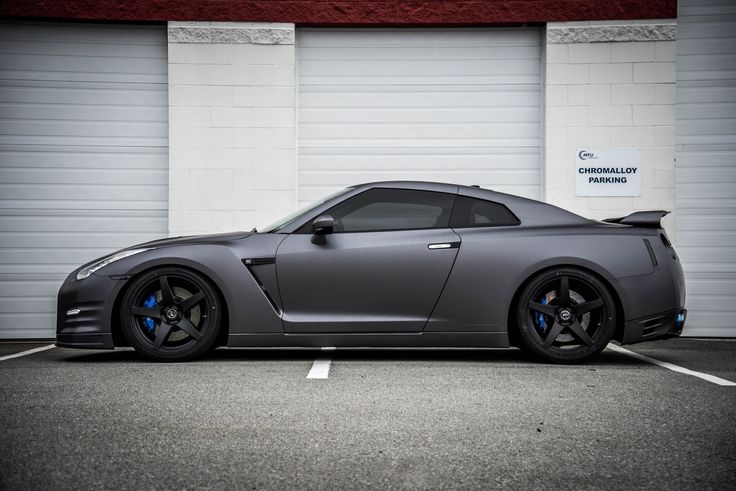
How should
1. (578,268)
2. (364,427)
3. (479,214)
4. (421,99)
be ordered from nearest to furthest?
(364,427) → (578,268) → (479,214) → (421,99)

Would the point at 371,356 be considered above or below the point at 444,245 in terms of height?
below

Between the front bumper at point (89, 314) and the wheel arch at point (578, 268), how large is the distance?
113 inches

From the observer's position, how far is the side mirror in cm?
562

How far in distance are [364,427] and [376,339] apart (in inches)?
87.5

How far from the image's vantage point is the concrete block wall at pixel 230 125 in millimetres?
8977

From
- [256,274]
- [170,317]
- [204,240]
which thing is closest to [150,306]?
[170,317]

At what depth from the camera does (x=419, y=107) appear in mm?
9219

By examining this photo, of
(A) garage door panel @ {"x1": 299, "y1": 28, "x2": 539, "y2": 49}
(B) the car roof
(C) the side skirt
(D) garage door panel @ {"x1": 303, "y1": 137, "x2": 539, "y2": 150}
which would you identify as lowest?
(C) the side skirt

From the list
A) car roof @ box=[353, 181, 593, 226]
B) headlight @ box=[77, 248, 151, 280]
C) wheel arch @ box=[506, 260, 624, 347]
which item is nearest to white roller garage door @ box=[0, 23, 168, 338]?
headlight @ box=[77, 248, 151, 280]

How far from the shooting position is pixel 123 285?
224 inches

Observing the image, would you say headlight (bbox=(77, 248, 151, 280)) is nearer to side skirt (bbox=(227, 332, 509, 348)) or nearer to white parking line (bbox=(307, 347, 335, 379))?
side skirt (bbox=(227, 332, 509, 348))

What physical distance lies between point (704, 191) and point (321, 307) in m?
5.45

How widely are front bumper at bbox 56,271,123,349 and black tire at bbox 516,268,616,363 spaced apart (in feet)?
9.71

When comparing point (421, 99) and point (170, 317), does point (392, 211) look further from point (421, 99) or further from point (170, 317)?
point (421, 99)
